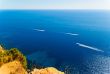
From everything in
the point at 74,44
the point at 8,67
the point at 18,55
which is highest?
the point at 8,67

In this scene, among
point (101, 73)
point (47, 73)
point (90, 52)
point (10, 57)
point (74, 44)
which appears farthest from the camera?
point (74, 44)

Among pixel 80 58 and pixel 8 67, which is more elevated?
pixel 8 67

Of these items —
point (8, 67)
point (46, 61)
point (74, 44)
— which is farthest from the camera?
point (74, 44)

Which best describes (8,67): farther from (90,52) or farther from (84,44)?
(84,44)

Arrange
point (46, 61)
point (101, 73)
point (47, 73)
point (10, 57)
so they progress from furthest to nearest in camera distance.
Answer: point (46, 61), point (101, 73), point (10, 57), point (47, 73)

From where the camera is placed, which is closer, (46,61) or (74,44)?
(46,61)

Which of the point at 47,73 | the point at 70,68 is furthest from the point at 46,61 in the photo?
the point at 47,73

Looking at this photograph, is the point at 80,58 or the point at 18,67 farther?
the point at 80,58

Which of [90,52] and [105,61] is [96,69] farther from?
[90,52]

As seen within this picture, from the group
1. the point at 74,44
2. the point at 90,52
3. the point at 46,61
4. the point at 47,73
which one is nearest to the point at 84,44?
the point at 74,44
